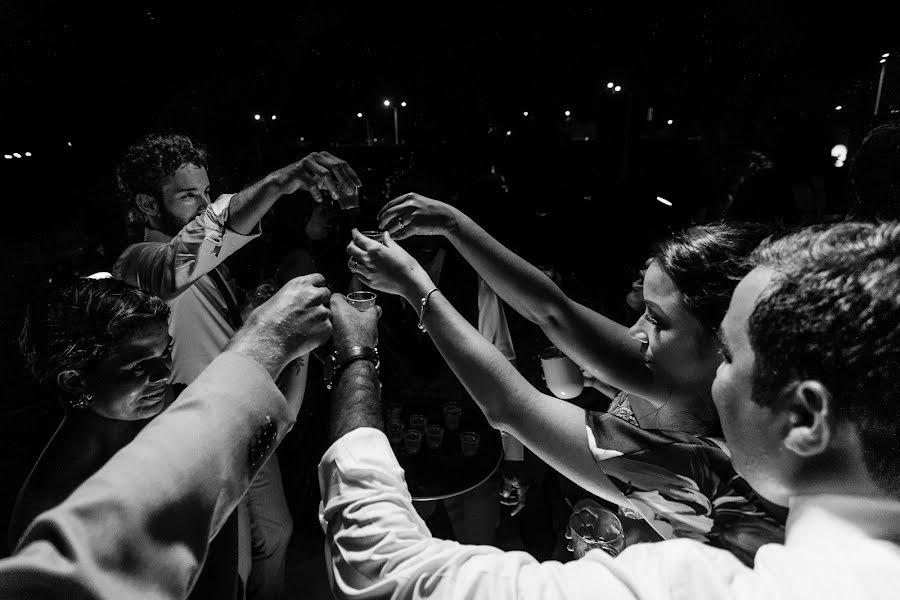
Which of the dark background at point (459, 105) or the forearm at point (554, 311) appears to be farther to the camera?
the dark background at point (459, 105)

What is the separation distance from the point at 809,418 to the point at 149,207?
2.76 meters

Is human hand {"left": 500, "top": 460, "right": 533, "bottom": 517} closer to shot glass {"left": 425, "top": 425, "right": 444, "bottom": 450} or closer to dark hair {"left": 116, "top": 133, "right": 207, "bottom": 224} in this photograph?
shot glass {"left": 425, "top": 425, "right": 444, "bottom": 450}

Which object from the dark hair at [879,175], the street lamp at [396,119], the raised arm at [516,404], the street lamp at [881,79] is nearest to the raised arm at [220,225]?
the raised arm at [516,404]

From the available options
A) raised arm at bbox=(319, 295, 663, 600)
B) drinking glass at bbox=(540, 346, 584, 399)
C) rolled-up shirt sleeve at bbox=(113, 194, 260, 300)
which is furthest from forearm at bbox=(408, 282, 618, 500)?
rolled-up shirt sleeve at bbox=(113, 194, 260, 300)

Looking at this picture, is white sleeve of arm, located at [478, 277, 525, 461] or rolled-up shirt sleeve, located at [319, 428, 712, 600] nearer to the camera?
rolled-up shirt sleeve, located at [319, 428, 712, 600]

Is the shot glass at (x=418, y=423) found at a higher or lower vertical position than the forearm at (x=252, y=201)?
lower

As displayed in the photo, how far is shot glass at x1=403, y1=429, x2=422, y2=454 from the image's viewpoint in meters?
3.05

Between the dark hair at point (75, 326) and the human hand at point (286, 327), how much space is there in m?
0.53

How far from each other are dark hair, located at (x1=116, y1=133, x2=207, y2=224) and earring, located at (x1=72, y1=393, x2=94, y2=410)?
4.64 feet

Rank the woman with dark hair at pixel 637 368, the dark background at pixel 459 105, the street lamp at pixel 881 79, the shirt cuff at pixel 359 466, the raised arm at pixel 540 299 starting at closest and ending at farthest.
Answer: the shirt cuff at pixel 359 466 → the woman with dark hair at pixel 637 368 → the raised arm at pixel 540 299 → the dark background at pixel 459 105 → the street lamp at pixel 881 79

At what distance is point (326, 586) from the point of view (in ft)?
9.82

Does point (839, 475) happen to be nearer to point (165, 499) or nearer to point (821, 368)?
point (821, 368)

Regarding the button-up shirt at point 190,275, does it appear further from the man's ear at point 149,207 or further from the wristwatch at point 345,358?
the wristwatch at point 345,358

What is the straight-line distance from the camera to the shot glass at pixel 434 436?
3.11 m
